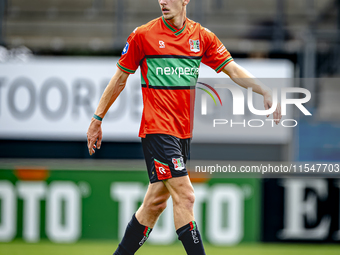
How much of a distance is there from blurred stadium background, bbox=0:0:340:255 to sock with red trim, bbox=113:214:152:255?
6.31 ft

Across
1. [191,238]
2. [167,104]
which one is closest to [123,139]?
[167,104]

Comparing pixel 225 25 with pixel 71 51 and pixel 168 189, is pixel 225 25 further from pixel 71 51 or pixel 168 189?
pixel 168 189

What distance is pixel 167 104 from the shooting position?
2812 millimetres

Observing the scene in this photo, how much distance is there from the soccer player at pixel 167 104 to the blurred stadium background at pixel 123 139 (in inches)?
86.7

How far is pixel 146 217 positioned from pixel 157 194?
0.18 m

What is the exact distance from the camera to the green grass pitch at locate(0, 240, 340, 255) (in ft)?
15.6

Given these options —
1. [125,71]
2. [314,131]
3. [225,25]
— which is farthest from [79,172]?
[225,25]

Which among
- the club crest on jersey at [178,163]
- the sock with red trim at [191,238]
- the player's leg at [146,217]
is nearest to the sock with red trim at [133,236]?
the player's leg at [146,217]

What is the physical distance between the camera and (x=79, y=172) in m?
5.10

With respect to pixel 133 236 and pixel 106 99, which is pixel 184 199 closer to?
pixel 133 236

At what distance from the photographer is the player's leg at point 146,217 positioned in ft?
9.39

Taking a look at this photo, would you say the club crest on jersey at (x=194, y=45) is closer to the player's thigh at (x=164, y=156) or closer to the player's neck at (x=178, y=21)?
the player's neck at (x=178, y=21)

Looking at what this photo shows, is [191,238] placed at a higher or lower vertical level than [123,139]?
lower

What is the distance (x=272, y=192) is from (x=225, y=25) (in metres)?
4.18
